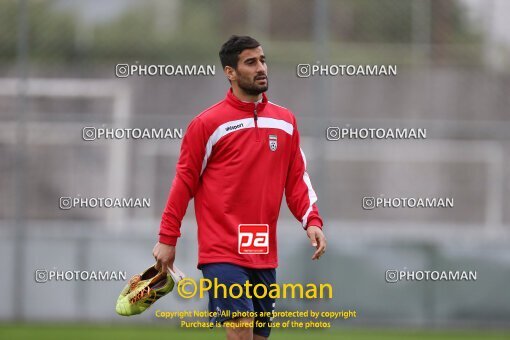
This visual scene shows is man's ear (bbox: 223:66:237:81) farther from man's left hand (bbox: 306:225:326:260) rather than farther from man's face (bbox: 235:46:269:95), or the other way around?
man's left hand (bbox: 306:225:326:260)

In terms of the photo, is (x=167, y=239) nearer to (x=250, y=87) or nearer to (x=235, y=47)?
(x=250, y=87)

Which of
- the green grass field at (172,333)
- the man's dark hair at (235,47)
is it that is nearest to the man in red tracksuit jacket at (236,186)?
the man's dark hair at (235,47)

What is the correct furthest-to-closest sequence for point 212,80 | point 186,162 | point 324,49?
point 212,80
point 324,49
point 186,162

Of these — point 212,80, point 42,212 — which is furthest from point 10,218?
point 212,80

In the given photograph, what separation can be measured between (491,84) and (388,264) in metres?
2.59

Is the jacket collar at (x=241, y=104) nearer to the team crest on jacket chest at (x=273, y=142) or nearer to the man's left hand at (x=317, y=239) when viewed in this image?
the team crest on jacket chest at (x=273, y=142)

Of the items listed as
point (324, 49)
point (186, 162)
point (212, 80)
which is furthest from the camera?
point (212, 80)

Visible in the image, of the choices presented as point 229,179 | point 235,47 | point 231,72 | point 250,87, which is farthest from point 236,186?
point 235,47

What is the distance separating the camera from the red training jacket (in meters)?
7.03

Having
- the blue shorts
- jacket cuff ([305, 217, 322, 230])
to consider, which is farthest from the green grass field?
jacket cuff ([305, 217, 322, 230])

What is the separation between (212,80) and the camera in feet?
44.2

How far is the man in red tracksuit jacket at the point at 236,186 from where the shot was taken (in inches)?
277

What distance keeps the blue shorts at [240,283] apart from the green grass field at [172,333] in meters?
4.16

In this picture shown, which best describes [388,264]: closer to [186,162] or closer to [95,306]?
[95,306]
